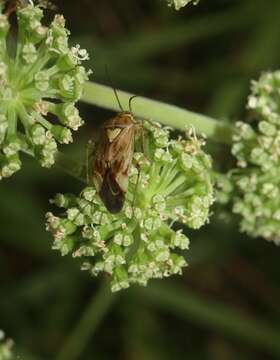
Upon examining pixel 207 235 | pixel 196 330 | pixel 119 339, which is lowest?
pixel 119 339

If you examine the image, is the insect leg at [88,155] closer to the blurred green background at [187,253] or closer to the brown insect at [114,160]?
the brown insect at [114,160]

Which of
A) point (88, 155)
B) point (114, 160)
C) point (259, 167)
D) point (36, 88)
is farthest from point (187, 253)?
point (36, 88)

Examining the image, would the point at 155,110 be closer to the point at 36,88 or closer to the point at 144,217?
the point at 144,217

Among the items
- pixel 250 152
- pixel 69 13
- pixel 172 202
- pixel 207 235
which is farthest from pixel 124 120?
pixel 69 13

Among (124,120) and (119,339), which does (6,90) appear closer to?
(124,120)

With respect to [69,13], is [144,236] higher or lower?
lower

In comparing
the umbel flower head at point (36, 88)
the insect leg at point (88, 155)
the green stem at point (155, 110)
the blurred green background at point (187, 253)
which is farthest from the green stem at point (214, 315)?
the umbel flower head at point (36, 88)

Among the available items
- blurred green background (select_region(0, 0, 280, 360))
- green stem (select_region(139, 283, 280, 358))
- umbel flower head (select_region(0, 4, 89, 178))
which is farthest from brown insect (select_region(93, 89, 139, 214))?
green stem (select_region(139, 283, 280, 358))
